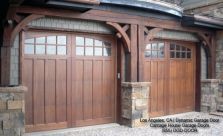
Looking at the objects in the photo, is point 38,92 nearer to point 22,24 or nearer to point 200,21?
point 22,24

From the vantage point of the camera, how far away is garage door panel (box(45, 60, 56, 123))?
22.7 feet

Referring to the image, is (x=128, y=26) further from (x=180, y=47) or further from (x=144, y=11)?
(x=180, y=47)

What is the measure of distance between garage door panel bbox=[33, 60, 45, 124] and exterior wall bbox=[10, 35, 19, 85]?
489 millimetres

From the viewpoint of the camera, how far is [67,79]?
7203 mm

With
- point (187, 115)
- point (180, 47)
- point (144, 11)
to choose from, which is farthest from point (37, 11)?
point (187, 115)

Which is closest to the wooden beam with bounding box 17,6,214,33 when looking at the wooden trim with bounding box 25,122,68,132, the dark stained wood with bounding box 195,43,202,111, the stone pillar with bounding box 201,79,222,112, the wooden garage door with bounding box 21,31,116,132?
the wooden garage door with bounding box 21,31,116,132

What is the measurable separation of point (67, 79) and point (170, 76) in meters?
3.65

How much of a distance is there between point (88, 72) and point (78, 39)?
2.94 feet

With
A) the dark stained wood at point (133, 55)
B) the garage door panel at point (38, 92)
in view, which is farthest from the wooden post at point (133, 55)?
the garage door panel at point (38, 92)

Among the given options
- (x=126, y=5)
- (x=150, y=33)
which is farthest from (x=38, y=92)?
(x=150, y=33)

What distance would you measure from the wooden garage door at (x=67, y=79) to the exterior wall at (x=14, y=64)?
16 centimetres

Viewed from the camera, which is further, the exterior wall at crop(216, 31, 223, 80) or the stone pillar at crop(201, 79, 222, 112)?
the exterior wall at crop(216, 31, 223, 80)

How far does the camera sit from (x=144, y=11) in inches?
307

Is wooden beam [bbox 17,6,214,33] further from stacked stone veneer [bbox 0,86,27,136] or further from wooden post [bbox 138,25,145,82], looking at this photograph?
stacked stone veneer [bbox 0,86,27,136]
